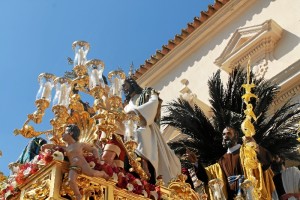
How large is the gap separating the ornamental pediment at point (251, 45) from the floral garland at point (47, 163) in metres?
8.91

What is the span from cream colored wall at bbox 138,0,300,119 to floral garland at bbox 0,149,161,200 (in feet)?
27.5

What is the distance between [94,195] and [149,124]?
2451mm

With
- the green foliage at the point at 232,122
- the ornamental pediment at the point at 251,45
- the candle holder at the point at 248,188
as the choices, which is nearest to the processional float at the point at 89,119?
the candle holder at the point at 248,188

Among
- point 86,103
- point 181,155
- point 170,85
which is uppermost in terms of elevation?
point 170,85

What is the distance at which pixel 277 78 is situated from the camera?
1256cm

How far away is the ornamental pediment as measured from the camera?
13.8m

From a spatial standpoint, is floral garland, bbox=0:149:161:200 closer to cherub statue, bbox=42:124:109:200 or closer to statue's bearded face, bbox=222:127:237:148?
cherub statue, bbox=42:124:109:200

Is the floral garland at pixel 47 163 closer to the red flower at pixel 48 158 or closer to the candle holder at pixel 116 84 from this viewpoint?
the red flower at pixel 48 158

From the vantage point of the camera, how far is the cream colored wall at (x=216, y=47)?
13.6m

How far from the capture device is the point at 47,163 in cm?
507

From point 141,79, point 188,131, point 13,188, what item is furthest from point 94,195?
point 141,79

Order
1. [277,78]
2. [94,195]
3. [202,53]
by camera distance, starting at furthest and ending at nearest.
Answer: [202,53], [277,78], [94,195]

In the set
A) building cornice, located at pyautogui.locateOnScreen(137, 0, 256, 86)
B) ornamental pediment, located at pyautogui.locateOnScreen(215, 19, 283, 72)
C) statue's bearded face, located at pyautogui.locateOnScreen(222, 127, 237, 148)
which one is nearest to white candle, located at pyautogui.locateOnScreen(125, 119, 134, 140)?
statue's bearded face, located at pyautogui.locateOnScreen(222, 127, 237, 148)

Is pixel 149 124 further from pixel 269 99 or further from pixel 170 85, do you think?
pixel 170 85
